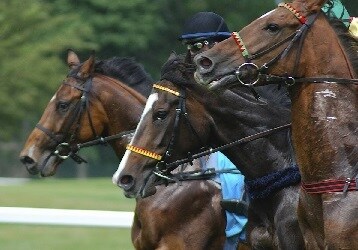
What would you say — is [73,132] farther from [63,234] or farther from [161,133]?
[63,234]

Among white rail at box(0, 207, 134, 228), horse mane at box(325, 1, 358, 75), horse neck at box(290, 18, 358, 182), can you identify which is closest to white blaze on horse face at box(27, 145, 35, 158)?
white rail at box(0, 207, 134, 228)

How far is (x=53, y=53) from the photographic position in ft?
107

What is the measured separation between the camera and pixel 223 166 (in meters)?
7.21

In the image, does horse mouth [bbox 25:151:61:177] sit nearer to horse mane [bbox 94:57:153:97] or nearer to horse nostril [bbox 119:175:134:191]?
horse mane [bbox 94:57:153:97]

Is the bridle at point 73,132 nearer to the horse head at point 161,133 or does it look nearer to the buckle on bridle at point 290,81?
the horse head at point 161,133

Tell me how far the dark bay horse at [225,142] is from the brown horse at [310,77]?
856mm

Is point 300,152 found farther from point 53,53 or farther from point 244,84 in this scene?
point 53,53

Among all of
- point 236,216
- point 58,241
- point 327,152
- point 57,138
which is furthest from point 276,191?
point 58,241

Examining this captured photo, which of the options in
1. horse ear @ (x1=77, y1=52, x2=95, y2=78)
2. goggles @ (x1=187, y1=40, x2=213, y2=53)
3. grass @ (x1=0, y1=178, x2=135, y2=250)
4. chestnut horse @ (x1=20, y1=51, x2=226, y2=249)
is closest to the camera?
chestnut horse @ (x1=20, y1=51, x2=226, y2=249)

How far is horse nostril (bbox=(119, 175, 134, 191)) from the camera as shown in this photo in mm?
6164

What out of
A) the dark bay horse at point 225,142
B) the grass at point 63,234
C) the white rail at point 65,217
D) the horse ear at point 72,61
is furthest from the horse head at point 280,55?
the grass at point 63,234

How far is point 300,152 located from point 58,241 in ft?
24.1

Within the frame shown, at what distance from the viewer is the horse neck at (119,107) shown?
7.71 metres

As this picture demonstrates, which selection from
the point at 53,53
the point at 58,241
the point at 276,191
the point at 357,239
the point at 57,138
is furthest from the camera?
the point at 53,53
